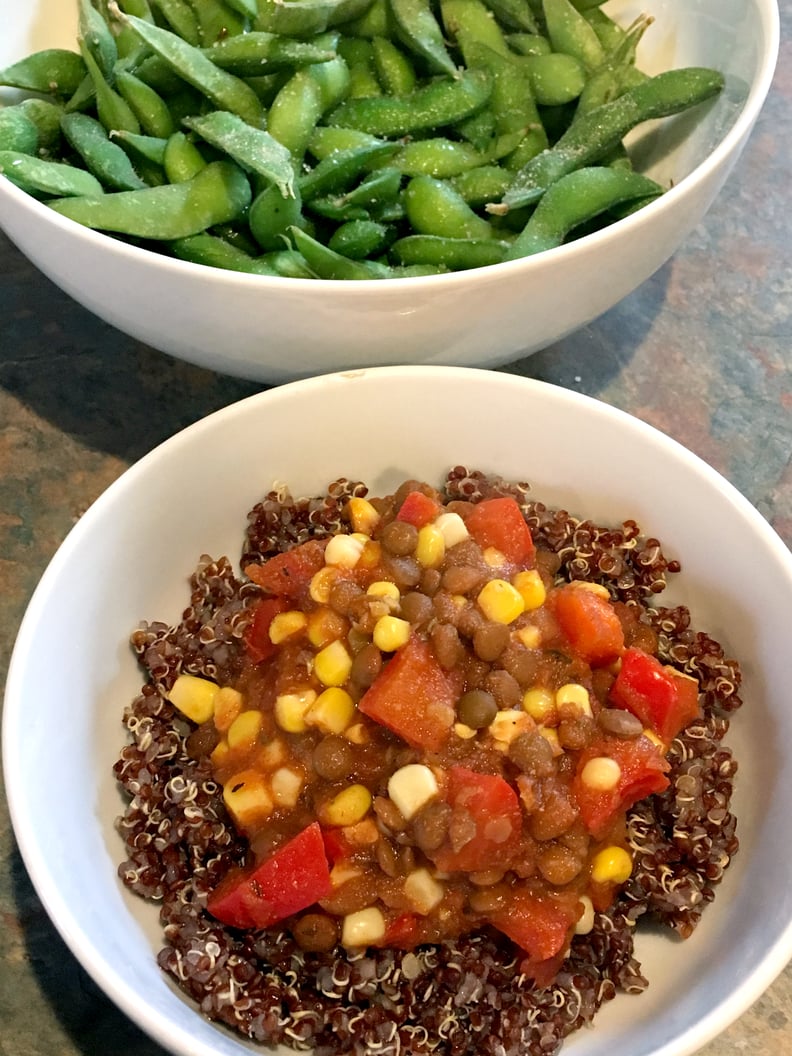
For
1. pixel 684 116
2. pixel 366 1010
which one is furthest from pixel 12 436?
pixel 684 116

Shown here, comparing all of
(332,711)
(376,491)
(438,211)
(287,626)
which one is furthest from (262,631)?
(438,211)

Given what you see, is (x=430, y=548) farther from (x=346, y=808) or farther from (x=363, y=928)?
(x=363, y=928)

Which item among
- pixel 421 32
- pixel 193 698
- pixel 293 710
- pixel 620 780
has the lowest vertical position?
pixel 193 698

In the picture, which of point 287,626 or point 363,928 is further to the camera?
point 287,626

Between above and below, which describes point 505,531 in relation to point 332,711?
above

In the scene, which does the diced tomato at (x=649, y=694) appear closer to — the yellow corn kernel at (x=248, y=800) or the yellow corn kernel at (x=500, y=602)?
the yellow corn kernel at (x=500, y=602)

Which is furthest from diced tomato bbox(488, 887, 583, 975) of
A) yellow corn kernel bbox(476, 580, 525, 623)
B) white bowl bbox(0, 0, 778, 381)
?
white bowl bbox(0, 0, 778, 381)

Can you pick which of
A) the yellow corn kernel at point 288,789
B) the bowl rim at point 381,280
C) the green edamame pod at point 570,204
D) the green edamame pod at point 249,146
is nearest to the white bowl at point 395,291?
the bowl rim at point 381,280
